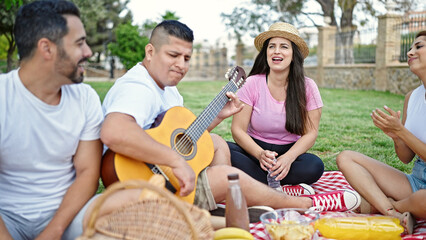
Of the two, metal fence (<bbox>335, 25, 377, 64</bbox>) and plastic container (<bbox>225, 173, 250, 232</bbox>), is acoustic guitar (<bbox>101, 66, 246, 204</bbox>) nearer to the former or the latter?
plastic container (<bbox>225, 173, 250, 232</bbox>)

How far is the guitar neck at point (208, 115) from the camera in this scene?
3074 mm

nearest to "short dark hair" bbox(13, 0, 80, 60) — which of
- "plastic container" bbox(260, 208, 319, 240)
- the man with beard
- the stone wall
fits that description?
the man with beard

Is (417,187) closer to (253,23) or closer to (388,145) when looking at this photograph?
(388,145)

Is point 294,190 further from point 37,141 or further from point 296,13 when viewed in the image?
point 296,13

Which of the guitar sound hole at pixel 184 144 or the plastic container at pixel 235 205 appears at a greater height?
the guitar sound hole at pixel 184 144

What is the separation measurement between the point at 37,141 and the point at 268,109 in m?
2.32

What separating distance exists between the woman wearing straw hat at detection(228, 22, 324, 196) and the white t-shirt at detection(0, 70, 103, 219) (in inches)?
73.6

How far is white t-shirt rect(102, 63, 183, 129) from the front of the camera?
267 cm

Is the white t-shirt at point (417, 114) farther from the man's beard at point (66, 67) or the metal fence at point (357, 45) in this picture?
the metal fence at point (357, 45)

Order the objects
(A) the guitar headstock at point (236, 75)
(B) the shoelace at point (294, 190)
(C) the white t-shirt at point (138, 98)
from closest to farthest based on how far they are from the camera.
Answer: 1. (C) the white t-shirt at point (138, 98)
2. (A) the guitar headstock at point (236, 75)
3. (B) the shoelace at point (294, 190)

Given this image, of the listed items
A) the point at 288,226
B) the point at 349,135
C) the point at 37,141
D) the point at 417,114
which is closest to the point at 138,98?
the point at 37,141

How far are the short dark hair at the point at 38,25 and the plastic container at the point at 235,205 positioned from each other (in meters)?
1.25

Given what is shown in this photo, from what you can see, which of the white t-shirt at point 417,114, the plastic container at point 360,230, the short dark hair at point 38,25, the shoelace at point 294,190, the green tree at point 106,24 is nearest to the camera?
the short dark hair at point 38,25

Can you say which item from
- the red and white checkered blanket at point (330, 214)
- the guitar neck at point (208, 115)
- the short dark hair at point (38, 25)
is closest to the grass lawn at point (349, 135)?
the red and white checkered blanket at point (330, 214)
